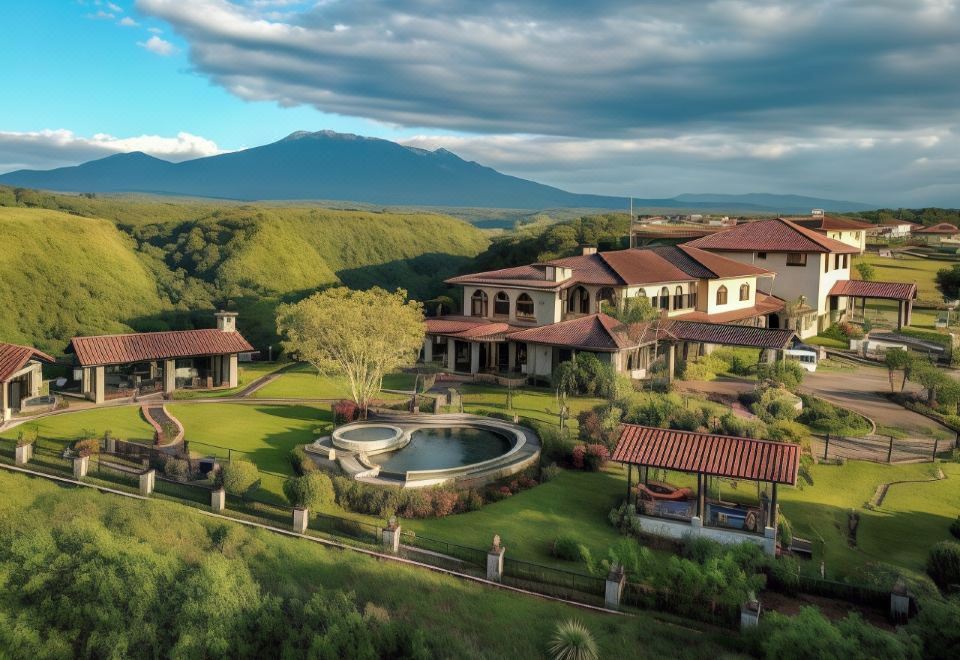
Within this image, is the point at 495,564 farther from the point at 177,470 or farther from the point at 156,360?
the point at 156,360

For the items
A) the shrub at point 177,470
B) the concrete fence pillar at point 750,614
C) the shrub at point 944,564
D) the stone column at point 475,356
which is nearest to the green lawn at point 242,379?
the stone column at point 475,356

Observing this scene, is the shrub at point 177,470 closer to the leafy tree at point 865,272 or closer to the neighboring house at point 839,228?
the neighboring house at point 839,228

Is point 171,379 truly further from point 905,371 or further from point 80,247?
point 80,247

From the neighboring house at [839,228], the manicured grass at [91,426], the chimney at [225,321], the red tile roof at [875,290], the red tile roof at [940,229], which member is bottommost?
the manicured grass at [91,426]

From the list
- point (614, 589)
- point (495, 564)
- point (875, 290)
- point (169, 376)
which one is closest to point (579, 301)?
point (169, 376)

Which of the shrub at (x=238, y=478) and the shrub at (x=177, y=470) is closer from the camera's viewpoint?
the shrub at (x=238, y=478)

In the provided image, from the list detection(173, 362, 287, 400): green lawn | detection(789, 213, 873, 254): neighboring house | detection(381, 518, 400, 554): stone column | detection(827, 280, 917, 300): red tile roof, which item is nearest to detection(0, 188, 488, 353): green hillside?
detection(173, 362, 287, 400): green lawn
